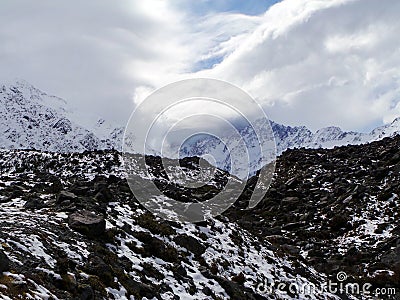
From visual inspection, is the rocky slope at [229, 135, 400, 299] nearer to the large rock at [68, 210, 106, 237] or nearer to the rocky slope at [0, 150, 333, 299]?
the rocky slope at [0, 150, 333, 299]

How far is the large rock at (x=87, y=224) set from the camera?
54.2 feet

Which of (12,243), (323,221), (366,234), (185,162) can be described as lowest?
(12,243)

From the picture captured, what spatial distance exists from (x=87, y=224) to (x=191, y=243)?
6273 mm

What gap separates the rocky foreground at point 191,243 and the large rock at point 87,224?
1.7 inches

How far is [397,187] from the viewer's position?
37.4 metres

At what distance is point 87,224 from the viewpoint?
16.8 metres

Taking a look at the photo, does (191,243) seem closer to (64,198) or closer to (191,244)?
(191,244)

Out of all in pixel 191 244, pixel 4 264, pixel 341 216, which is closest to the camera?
pixel 4 264

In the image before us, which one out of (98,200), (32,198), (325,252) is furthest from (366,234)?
(32,198)

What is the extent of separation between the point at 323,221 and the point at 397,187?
7.95m

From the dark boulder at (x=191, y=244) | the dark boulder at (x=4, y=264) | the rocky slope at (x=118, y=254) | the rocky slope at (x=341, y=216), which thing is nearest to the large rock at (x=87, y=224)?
the rocky slope at (x=118, y=254)

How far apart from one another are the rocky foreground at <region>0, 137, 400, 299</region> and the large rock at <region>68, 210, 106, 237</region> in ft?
0.14

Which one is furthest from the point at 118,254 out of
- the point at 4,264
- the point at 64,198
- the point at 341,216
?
the point at 341,216

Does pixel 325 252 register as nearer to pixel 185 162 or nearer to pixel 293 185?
pixel 293 185
